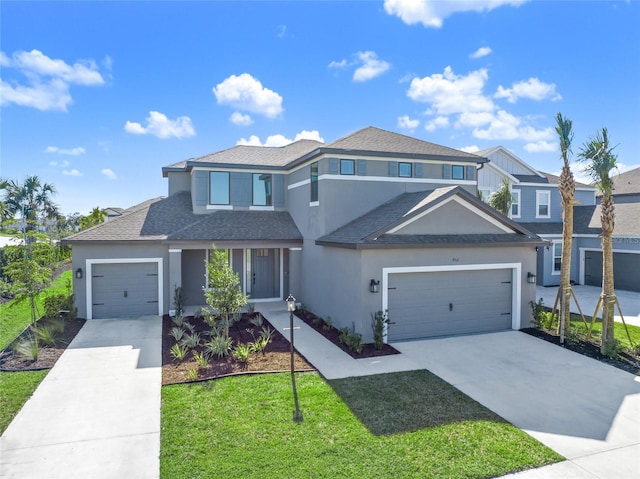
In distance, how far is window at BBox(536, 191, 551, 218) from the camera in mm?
22609

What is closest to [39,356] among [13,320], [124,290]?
[124,290]

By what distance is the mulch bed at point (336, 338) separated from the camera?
32.6 ft

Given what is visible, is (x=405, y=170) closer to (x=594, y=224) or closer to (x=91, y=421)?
(x=91, y=421)

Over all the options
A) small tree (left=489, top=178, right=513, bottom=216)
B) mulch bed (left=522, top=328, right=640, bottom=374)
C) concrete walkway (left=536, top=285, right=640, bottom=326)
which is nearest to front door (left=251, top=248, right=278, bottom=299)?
mulch bed (left=522, top=328, right=640, bottom=374)

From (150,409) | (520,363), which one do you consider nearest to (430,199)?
(520,363)

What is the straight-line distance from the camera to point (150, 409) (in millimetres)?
6898

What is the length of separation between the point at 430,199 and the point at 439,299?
3.02 metres

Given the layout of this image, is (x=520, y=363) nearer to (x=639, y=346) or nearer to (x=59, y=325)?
(x=639, y=346)

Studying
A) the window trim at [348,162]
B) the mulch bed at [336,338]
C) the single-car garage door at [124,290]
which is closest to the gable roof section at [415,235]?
the window trim at [348,162]

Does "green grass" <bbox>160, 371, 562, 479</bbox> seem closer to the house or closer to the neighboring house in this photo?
the neighboring house

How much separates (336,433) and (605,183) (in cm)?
973

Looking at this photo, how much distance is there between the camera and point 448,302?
11.7m

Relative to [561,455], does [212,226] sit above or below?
above

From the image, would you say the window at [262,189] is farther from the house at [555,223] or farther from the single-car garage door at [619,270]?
the single-car garage door at [619,270]
